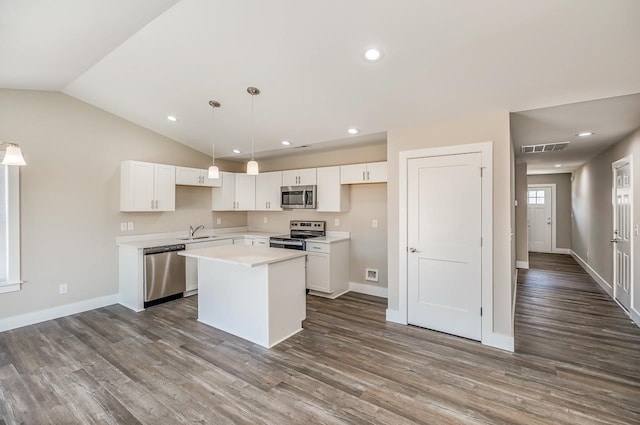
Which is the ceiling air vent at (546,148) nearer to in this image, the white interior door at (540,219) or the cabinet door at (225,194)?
the white interior door at (540,219)

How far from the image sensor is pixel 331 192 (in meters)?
4.91

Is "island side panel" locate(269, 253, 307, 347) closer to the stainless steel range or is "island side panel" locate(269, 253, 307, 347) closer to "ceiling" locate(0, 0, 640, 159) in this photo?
the stainless steel range

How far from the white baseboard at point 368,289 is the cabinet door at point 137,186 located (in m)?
3.44

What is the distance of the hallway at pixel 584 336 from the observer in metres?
A: 2.41

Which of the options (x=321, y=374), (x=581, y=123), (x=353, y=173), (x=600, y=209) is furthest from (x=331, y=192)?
(x=600, y=209)

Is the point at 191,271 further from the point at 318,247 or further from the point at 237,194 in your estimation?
the point at 318,247

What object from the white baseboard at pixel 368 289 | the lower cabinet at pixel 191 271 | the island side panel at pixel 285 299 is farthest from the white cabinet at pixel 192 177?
the white baseboard at pixel 368 289

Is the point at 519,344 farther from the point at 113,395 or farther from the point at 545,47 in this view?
the point at 113,395

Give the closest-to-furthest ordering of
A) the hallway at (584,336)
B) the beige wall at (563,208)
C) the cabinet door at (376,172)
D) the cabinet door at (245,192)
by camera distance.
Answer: the hallway at (584,336), the cabinet door at (376,172), the cabinet door at (245,192), the beige wall at (563,208)

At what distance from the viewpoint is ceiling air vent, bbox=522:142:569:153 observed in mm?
4551

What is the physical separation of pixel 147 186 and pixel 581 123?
5.71m

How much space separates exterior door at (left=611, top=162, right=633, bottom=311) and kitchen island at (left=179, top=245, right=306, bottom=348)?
14.0ft

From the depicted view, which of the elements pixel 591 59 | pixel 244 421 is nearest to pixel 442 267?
pixel 591 59

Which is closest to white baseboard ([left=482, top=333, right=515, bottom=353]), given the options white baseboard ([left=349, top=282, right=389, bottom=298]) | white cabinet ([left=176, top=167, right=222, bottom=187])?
white baseboard ([left=349, top=282, right=389, bottom=298])
